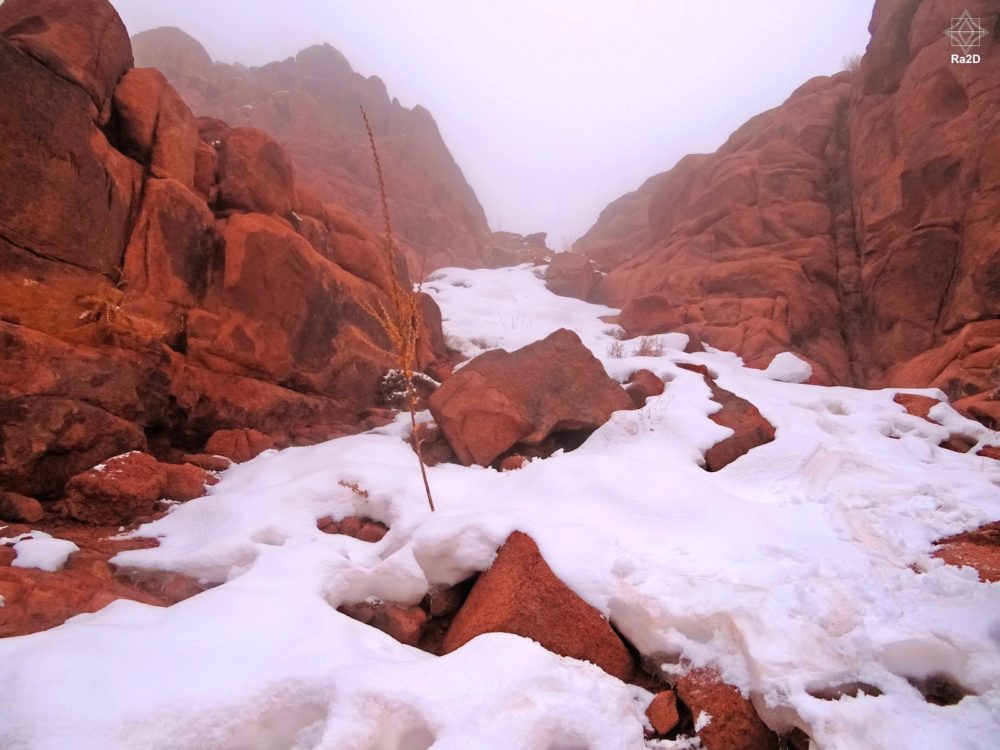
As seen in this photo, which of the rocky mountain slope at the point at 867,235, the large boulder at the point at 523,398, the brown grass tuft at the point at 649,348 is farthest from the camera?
the brown grass tuft at the point at 649,348

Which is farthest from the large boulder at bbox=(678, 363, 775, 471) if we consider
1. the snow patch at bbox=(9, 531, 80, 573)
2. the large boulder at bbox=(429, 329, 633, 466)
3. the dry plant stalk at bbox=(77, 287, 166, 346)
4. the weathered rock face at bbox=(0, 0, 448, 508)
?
the dry plant stalk at bbox=(77, 287, 166, 346)

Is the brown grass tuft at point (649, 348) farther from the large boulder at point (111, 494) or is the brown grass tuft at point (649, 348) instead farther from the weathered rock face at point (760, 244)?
the large boulder at point (111, 494)

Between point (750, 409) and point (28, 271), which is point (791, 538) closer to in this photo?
point (750, 409)

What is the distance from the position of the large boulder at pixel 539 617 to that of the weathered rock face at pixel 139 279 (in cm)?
305

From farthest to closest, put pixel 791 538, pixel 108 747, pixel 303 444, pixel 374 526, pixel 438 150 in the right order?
1. pixel 438 150
2. pixel 303 444
3. pixel 374 526
4. pixel 791 538
5. pixel 108 747

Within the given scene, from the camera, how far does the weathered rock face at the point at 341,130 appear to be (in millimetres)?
25742

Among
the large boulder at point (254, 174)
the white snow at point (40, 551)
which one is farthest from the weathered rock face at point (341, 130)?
the white snow at point (40, 551)

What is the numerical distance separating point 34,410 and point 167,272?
251 cm

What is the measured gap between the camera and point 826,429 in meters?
6.54

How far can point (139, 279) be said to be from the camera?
6289mm

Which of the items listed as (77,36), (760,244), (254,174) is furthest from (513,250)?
(77,36)

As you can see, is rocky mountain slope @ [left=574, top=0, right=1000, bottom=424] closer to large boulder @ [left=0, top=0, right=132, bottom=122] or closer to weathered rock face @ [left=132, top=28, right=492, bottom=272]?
large boulder @ [left=0, top=0, right=132, bottom=122]

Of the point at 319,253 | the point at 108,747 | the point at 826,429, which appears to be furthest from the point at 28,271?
the point at 826,429

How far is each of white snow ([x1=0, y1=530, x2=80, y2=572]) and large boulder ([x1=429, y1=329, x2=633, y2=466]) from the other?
390 centimetres
